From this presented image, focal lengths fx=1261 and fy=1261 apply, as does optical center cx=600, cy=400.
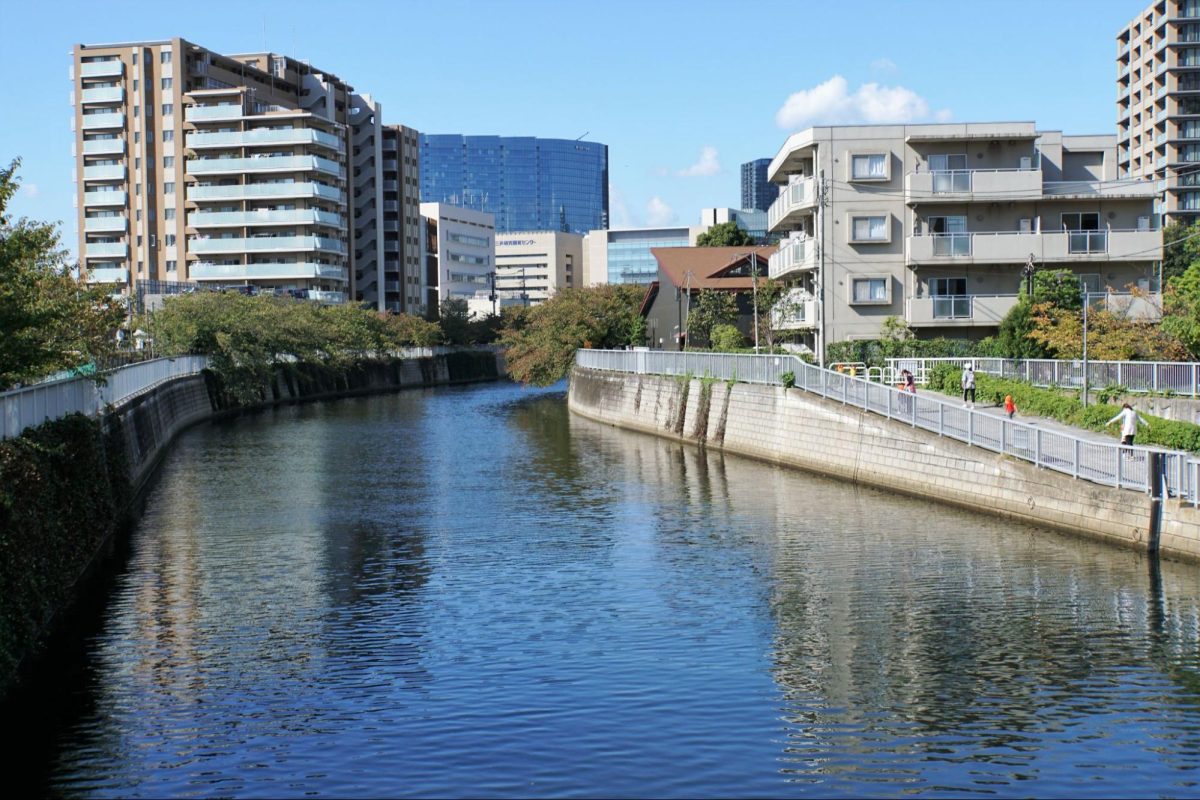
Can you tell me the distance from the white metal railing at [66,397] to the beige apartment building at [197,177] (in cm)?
6038

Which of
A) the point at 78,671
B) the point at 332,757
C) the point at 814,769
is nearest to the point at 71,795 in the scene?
the point at 332,757

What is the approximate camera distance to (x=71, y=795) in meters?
14.6

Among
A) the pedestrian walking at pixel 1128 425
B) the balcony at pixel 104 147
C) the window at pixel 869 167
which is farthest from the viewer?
the balcony at pixel 104 147

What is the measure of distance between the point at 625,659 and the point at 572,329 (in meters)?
68.0

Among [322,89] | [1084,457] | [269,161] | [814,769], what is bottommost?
[814,769]

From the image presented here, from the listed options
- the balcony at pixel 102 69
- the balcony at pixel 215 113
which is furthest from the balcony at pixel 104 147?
the balcony at pixel 215 113

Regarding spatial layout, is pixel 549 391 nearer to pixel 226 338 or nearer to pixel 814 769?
pixel 226 338

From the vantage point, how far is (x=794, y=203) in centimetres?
6391

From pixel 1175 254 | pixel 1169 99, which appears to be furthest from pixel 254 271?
pixel 1169 99

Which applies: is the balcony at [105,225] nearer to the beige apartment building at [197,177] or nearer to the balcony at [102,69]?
the beige apartment building at [197,177]

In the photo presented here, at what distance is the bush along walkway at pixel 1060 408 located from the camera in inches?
1168

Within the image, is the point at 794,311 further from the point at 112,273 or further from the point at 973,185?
the point at 112,273

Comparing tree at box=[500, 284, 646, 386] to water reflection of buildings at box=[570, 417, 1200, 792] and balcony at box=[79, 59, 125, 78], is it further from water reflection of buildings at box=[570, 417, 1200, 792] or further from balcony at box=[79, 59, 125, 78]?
water reflection of buildings at box=[570, 417, 1200, 792]

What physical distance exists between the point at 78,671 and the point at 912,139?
49274 millimetres
